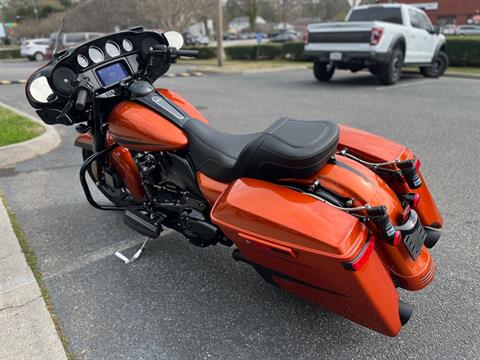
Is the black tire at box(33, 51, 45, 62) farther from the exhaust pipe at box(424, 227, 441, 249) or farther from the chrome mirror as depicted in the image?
the exhaust pipe at box(424, 227, 441, 249)

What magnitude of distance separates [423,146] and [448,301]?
11.2ft

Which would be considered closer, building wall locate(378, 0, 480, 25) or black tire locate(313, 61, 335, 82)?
black tire locate(313, 61, 335, 82)

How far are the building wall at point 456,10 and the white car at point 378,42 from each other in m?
37.0

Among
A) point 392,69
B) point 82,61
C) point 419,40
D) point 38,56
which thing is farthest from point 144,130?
point 38,56

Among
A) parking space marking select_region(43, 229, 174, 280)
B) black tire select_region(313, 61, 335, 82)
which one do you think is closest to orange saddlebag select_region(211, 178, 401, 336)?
parking space marking select_region(43, 229, 174, 280)

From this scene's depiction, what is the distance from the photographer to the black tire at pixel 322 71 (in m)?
11.9

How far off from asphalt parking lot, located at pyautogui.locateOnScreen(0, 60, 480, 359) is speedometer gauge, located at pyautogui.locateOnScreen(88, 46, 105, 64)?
4.60ft

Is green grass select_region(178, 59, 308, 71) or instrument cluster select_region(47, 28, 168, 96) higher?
instrument cluster select_region(47, 28, 168, 96)

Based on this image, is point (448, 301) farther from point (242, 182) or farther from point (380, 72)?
point (380, 72)

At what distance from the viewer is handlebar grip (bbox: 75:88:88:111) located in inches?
93.0

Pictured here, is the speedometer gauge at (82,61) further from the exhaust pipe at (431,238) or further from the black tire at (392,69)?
the black tire at (392,69)

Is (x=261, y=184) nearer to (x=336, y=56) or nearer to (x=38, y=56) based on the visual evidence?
(x=336, y=56)

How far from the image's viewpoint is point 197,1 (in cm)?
2138

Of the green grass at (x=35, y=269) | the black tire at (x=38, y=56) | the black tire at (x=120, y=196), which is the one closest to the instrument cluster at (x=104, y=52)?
the black tire at (x=120, y=196)
